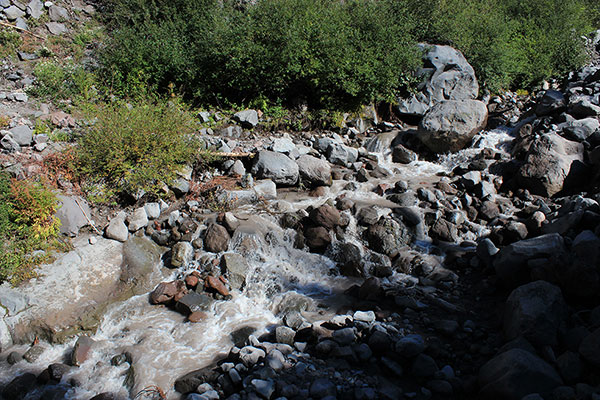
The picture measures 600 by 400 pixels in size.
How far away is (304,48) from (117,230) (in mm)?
7518

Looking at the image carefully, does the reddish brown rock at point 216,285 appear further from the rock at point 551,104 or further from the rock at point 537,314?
the rock at point 551,104

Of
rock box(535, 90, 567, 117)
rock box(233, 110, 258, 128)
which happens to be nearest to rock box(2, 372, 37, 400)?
rock box(233, 110, 258, 128)

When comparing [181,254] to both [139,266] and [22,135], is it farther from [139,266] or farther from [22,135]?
[22,135]

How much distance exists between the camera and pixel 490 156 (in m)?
10.3

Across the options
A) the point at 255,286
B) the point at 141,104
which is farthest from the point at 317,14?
the point at 255,286

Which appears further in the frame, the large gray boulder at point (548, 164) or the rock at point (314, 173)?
the rock at point (314, 173)

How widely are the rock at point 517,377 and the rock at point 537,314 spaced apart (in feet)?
2.00

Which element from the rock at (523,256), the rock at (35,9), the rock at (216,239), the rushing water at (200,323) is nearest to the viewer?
the rushing water at (200,323)

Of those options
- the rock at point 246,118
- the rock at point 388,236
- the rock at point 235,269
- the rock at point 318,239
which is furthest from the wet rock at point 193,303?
the rock at point 246,118

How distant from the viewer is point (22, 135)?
24.9 feet

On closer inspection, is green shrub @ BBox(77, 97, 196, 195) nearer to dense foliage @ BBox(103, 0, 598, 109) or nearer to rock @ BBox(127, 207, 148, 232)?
rock @ BBox(127, 207, 148, 232)

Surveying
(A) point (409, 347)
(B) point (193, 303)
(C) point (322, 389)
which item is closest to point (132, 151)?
(B) point (193, 303)

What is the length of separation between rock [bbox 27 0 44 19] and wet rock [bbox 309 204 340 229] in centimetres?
1223

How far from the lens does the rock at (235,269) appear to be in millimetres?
6281
